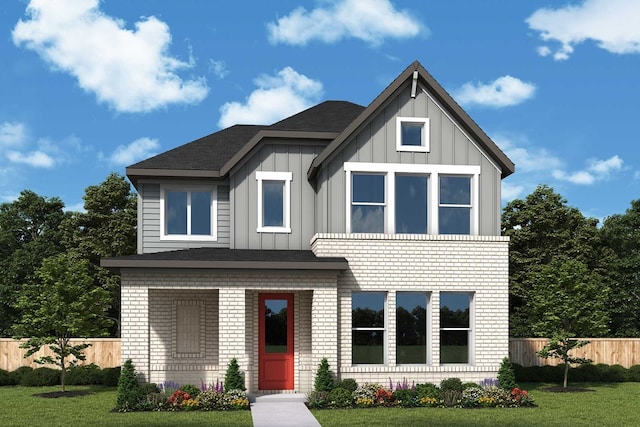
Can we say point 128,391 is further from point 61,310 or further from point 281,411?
point 61,310

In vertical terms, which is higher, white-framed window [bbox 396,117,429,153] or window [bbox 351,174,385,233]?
white-framed window [bbox 396,117,429,153]

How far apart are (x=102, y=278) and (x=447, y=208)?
2443 cm

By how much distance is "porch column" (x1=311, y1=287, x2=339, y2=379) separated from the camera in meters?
19.9

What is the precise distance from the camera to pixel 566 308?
25.7 m

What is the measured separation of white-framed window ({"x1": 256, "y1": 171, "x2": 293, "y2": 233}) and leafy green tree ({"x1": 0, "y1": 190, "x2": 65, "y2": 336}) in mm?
24109

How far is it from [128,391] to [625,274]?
30.7 meters

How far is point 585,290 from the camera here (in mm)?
26094

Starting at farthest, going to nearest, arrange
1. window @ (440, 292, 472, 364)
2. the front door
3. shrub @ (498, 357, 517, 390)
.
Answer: the front door
window @ (440, 292, 472, 364)
shrub @ (498, 357, 517, 390)

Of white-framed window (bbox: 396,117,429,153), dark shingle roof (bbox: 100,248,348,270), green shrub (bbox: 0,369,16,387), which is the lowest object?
green shrub (bbox: 0,369,16,387)

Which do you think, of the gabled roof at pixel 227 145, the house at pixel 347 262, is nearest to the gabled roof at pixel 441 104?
the house at pixel 347 262

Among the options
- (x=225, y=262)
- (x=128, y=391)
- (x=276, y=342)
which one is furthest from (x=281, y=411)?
(x=225, y=262)

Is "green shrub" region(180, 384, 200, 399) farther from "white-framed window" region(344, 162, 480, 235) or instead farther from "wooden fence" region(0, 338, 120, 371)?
"wooden fence" region(0, 338, 120, 371)

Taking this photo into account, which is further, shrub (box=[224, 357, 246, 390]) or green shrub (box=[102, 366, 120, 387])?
green shrub (box=[102, 366, 120, 387])

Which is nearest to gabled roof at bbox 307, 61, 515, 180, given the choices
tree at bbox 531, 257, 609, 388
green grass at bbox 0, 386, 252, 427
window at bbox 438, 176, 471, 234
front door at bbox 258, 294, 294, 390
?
window at bbox 438, 176, 471, 234
